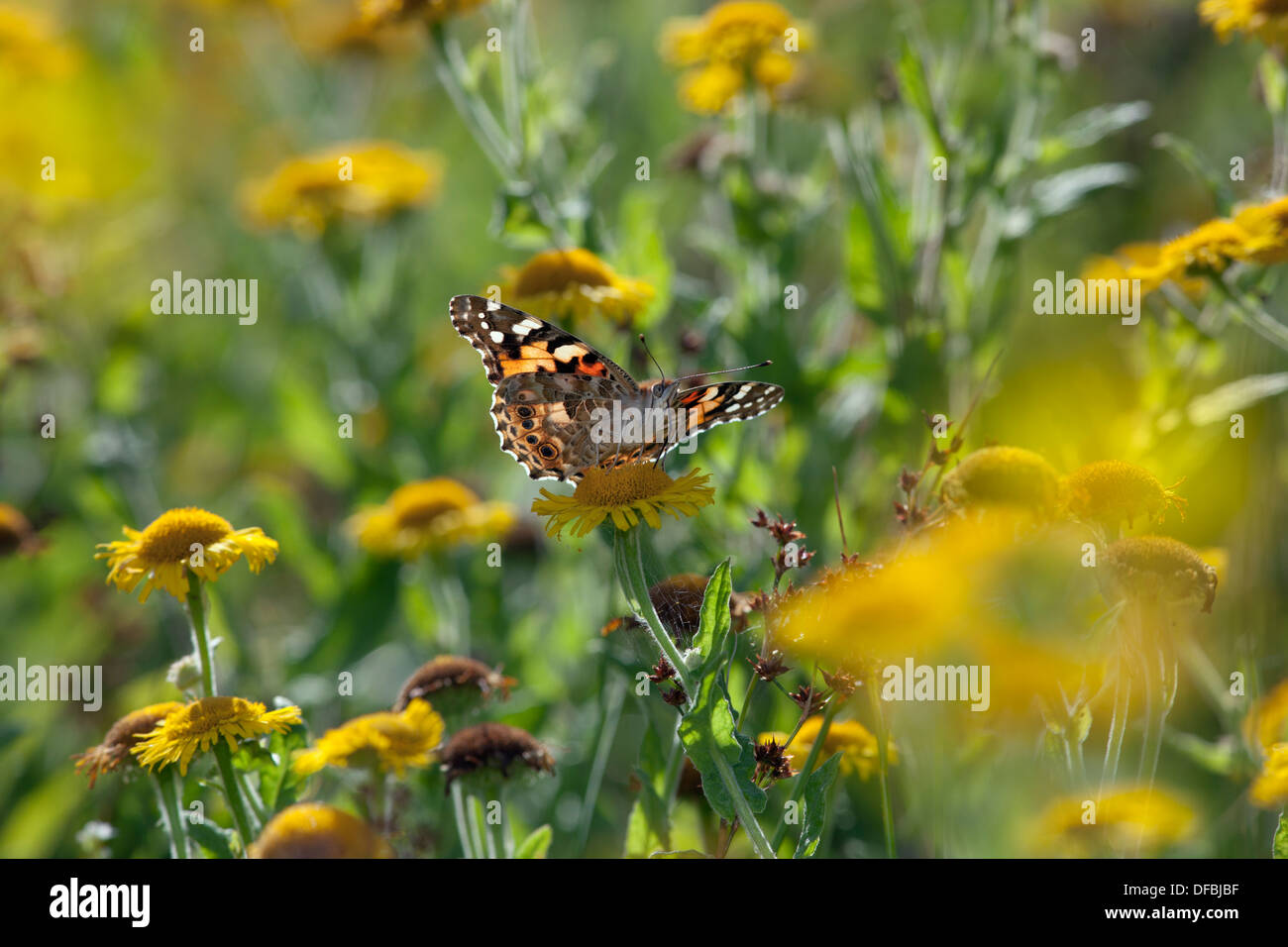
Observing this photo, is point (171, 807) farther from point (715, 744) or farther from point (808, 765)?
point (808, 765)

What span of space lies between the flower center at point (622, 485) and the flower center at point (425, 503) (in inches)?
45.4

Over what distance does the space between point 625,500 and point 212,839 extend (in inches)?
32.7

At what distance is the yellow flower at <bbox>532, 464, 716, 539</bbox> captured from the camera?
5.39 ft

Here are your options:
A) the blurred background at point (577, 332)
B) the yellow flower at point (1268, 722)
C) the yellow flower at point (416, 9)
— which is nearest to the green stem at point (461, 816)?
the blurred background at point (577, 332)

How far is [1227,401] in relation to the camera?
234 cm

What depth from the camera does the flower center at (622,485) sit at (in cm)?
167

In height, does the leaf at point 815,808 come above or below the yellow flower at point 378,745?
below

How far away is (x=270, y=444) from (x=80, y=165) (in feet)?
4.86

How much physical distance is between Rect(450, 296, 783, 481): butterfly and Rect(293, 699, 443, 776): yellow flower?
0.47 metres

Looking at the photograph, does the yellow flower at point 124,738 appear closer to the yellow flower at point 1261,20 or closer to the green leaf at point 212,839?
the green leaf at point 212,839

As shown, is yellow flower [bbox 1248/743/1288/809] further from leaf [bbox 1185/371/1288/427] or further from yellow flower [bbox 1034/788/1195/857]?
leaf [bbox 1185/371/1288/427]

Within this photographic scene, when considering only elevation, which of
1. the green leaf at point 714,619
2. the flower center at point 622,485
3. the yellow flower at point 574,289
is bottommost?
the green leaf at point 714,619

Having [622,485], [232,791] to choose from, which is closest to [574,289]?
[622,485]

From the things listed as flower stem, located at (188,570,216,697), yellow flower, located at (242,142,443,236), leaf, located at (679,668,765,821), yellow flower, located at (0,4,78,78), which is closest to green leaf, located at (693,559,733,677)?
leaf, located at (679,668,765,821)
